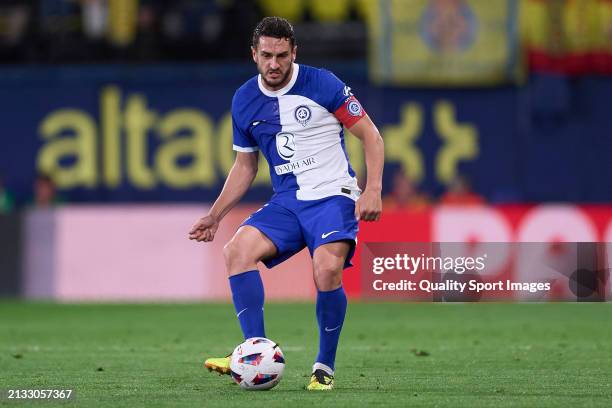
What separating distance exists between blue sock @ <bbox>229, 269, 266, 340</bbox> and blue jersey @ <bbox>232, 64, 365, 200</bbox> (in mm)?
534

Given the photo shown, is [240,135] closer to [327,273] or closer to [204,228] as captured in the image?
[204,228]

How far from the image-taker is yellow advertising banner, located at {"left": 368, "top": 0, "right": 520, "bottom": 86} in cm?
1916

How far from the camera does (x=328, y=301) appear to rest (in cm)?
764

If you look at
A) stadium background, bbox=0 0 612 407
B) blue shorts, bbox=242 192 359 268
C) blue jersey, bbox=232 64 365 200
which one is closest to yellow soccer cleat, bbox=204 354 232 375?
blue shorts, bbox=242 192 359 268

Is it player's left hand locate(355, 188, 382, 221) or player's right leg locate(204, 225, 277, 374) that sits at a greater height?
player's left hand locate(355, 188, 382, 221)

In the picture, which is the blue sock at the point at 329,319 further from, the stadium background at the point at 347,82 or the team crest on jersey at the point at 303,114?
the stadium background at the point at 347,82

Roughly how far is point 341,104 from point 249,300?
116 centimetres

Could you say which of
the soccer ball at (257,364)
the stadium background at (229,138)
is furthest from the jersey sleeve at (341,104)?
the stadium background at (229,138)

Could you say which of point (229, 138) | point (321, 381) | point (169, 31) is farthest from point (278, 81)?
point (169, 31)

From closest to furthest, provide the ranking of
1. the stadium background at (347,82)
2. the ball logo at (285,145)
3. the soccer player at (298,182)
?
the soccer player at (298,182) < the ball logo at (285,145) < the stadium background at (347,82)

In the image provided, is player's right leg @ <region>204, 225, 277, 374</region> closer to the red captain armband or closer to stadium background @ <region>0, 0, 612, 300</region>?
the red captain armband

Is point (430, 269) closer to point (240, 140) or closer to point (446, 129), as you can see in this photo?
point (240, 140)

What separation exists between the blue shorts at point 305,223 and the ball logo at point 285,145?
21 centimetres

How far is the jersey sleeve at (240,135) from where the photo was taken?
7.94 m
